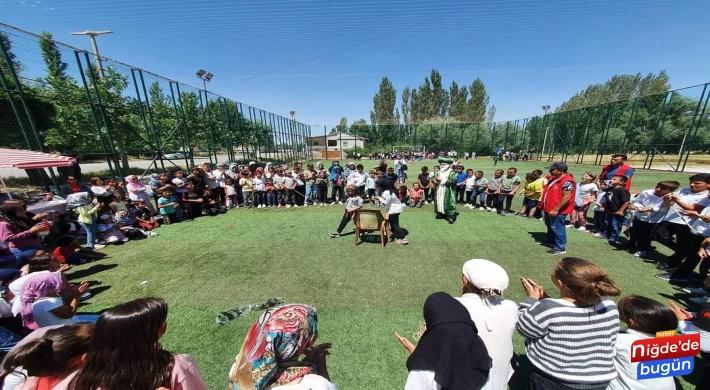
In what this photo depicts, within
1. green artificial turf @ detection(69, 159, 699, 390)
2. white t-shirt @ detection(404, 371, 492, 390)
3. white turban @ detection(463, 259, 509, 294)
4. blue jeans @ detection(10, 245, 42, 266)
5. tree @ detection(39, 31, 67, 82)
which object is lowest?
green artificial turf @ detection(69, 159, 699, 390)

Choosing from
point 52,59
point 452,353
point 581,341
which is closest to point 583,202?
point 581,341

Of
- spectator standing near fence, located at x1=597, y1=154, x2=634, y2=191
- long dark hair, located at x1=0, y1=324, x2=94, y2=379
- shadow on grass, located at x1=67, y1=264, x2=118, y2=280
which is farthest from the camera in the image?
spectator standing near fence, located at x1=597, y1=154, x2=634, y2=191

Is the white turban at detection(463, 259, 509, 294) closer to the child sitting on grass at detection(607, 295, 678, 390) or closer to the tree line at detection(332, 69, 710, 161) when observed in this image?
the child sitting on grass at detection(607, 295, 678, 390)

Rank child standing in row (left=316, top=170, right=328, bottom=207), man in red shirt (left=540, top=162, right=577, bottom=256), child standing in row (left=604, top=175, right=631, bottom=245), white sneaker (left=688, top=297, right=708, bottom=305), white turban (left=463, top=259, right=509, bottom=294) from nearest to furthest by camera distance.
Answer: white turban (left=463, top=259, right=509, bottom=294), white sneaker (left=688, top=297, right=708, bottom=305), man in red shirt (left=540, top=162, right=577, bottom=256), child standing in row (left=604, top=175, right=631, bottom=245), child standing in row (left=316, top=170, right=328, bottom=207)

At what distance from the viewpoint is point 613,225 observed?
620cm

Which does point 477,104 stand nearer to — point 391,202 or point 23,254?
point 391,202

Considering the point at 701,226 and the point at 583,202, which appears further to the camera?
the point at 583,202

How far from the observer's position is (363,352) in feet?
10.2

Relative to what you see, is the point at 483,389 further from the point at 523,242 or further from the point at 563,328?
the point at 523,242

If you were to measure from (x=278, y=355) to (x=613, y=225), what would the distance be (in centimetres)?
808

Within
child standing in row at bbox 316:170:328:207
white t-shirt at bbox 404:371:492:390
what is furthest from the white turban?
child standing in row at bbox 316:170:328:207

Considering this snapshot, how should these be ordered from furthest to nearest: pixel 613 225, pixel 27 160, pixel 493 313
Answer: pixel 613 225
pixel 27 160
pixel 493 313

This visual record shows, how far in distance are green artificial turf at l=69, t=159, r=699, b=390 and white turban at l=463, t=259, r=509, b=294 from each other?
1676 mm

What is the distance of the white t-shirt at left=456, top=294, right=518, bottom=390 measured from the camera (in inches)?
67.9
